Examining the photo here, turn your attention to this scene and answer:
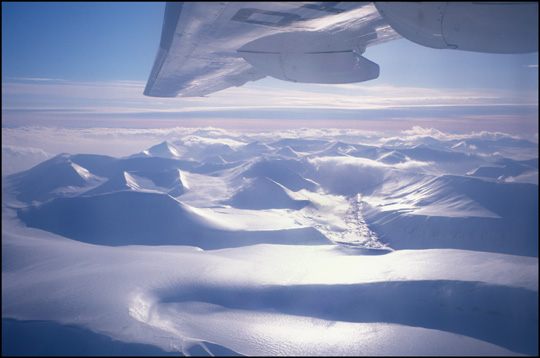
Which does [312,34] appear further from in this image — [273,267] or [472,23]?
[273,267]

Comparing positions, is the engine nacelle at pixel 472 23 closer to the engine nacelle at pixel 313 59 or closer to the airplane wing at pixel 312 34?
the airplane wing at pixel 312 34

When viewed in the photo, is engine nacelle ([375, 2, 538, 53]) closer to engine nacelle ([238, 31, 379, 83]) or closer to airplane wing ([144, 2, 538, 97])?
airplane wing ([144, 2, 538, 97])

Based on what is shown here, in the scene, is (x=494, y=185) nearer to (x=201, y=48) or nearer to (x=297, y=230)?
→ (x=297, y=230)

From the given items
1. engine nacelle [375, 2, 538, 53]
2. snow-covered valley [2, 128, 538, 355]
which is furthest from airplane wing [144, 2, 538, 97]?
snow-covered valley [2, 128, 538, 355]

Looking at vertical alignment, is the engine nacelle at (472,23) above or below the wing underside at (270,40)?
below

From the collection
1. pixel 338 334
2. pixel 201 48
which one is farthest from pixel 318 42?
pixel 338 334

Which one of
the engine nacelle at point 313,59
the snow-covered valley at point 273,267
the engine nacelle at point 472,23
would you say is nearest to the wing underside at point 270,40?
the engine nacelle at point 313,59
